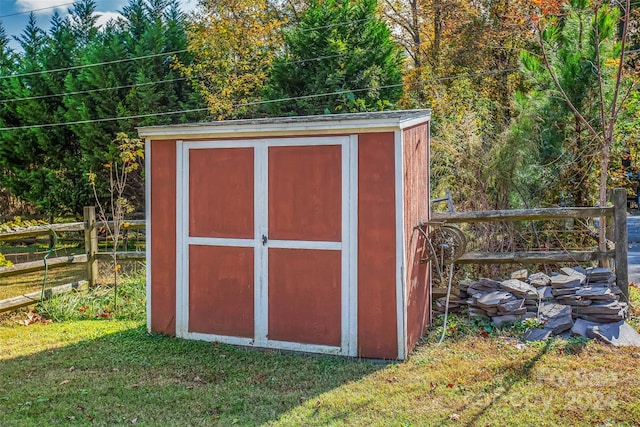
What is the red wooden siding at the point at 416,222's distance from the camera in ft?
15.4

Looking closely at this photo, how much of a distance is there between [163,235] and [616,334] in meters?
4.25

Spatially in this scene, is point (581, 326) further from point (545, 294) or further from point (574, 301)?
point (545, 294)

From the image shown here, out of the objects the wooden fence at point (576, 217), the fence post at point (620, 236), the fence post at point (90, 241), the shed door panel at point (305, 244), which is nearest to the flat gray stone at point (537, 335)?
the wooden fence at point (576, 217)

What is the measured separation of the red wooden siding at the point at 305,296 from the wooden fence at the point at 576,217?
1516 mm

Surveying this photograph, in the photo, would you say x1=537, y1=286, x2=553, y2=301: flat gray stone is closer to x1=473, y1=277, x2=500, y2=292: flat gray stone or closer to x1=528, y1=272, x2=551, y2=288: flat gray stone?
x1=528, y1=272, x2=551, y2=288: flat gray stone

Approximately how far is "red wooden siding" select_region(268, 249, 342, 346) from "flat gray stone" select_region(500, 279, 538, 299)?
1.83m

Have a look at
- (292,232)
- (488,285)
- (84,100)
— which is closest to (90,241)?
(292,232)

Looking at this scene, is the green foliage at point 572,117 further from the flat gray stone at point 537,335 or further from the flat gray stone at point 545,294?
the flat gray stone at point 537,335

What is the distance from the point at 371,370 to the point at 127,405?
1806 millimetres

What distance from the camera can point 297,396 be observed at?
3.77 meters

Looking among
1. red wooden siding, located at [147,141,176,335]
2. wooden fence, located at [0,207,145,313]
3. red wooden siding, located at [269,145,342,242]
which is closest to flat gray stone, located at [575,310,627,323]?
red wooden siding, located at [269,145,342,242]

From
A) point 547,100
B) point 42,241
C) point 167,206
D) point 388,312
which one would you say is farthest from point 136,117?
point 388,312

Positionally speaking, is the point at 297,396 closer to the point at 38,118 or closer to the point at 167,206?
the point at 167,206

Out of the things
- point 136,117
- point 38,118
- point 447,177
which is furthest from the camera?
point 38,118
